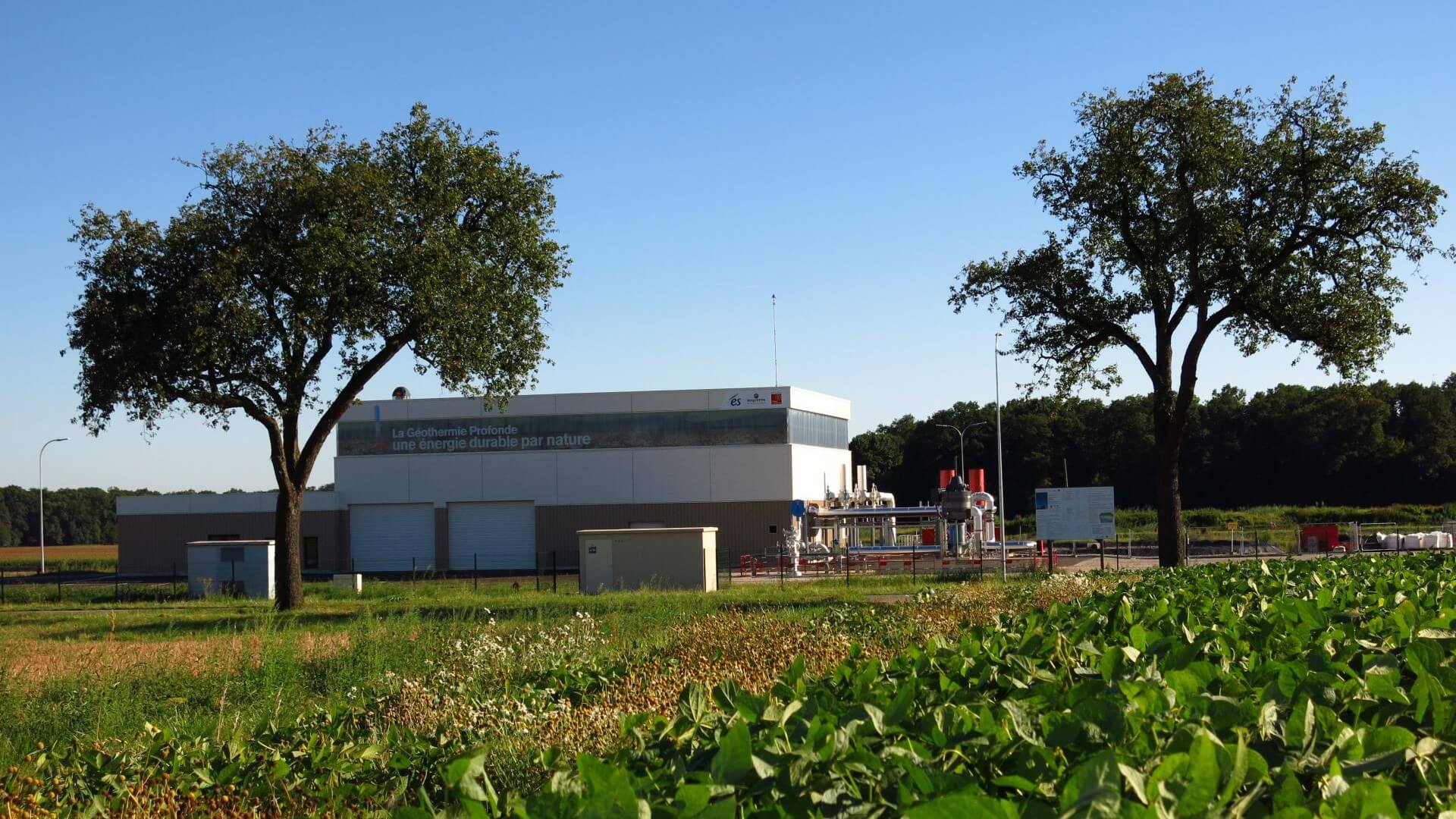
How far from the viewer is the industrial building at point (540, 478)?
5506 centimetres

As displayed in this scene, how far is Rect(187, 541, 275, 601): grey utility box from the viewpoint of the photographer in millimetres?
37906

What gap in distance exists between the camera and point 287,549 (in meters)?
29.0

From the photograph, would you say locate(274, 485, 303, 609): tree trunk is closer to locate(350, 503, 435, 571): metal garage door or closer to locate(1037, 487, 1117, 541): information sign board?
locate(1037, 487, 1117, 541): information sign board

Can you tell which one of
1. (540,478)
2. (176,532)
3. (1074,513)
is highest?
(540,478)

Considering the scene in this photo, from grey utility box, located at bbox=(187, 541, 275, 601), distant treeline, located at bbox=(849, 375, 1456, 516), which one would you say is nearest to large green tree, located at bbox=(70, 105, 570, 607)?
grey utility box, located at bbox=(187, 541, 275, 601)

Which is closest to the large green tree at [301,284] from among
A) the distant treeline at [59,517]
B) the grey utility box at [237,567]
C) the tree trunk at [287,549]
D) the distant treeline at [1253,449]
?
the tree trunk at [287,549]

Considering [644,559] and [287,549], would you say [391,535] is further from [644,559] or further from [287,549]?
[287,549]

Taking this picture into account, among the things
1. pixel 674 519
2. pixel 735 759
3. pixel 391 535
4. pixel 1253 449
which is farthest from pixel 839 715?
pixel 1253 449

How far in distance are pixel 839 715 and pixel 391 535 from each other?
56236mm

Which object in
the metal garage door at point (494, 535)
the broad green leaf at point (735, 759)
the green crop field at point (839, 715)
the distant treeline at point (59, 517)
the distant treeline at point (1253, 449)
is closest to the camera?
the green crop field at point (839, 715)

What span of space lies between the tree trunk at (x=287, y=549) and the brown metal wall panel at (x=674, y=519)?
989 inches

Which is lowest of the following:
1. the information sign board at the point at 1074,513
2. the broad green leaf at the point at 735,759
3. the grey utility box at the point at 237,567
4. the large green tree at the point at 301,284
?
the grey utility box at the point at 237,567

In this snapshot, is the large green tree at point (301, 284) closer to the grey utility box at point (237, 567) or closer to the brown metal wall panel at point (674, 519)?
the grey utility box at point (237, 567)

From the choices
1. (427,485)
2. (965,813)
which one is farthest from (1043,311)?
(427,485)
